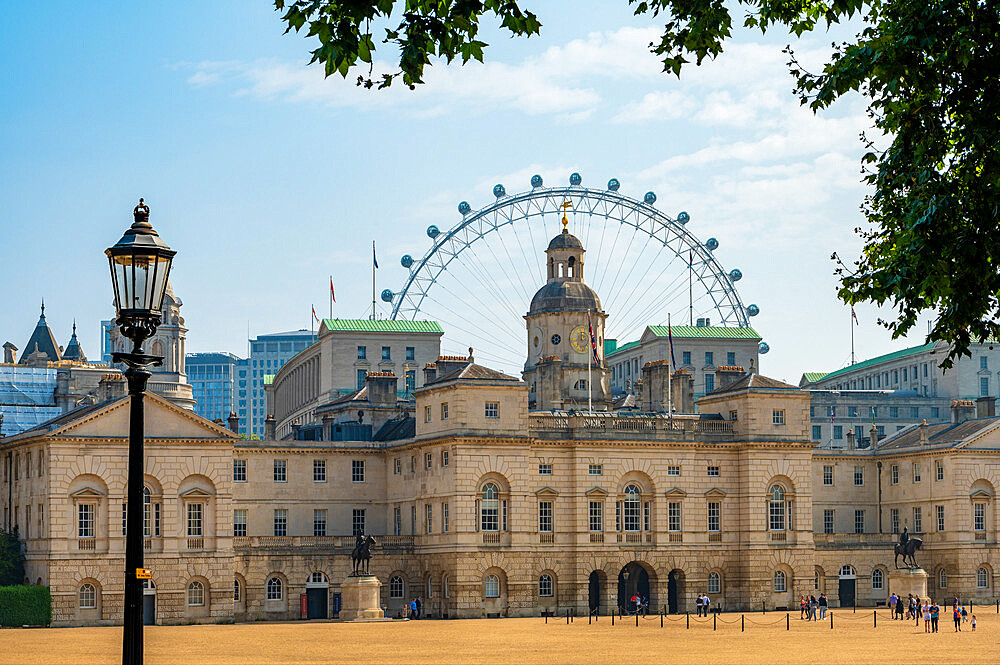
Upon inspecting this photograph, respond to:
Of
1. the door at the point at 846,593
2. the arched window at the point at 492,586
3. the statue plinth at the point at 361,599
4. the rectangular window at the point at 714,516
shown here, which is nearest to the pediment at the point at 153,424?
the statue plinth at the point at 361,599

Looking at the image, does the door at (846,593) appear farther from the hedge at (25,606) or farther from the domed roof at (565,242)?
the hedge at (25,606)

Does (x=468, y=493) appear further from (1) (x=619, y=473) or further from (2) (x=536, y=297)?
(2) (x=536, y=297)

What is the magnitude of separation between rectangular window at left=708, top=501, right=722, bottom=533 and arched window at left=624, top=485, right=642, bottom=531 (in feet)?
16.5

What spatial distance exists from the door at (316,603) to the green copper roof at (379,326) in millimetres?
75174

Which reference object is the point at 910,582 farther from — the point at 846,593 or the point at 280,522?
the point at 280,522

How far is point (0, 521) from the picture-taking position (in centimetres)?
10969

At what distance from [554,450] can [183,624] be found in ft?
84.0

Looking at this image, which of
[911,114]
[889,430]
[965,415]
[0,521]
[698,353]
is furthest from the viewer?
[698,353]

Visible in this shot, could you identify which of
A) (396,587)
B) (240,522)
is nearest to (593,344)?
(396,587)

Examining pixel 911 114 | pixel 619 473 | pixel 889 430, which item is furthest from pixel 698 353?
pixel 911 114

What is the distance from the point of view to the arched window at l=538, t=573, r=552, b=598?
108938 mm

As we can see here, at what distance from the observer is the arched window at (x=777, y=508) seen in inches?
4500

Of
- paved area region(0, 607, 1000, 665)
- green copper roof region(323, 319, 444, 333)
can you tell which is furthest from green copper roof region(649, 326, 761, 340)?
paved area region(0, 607, 1000, 665)

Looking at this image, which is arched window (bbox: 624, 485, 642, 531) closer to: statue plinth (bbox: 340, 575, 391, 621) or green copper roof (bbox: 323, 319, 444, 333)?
statue plinth (bbox: 340, 575, 391, 621)
